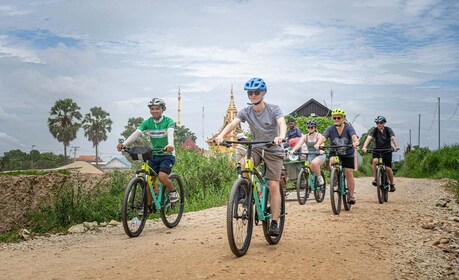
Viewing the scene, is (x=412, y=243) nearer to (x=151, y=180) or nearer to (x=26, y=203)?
(x=151, y=180)

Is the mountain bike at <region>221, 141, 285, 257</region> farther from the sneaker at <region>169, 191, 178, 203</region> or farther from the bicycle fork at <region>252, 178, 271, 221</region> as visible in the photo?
the sneaker at <region>169, 191, 178, 203</region>

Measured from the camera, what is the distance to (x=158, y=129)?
372 inches

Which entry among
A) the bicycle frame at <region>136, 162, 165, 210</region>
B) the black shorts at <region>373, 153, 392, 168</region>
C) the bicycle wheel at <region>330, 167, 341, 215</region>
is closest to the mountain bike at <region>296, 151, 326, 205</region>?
the black shorts at <region>373, 153, 392, 168</region>

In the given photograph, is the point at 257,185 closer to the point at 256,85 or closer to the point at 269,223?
the point at 269,223

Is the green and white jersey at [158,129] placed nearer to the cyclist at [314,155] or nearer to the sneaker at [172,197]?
the sneaker at [172,197]

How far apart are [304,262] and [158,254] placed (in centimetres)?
190

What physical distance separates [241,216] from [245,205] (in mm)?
155

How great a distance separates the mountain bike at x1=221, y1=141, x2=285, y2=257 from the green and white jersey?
2724 mm

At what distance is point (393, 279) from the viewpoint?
636 cm

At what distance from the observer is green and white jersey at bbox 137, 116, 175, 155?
9433 mm

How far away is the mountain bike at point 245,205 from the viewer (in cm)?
644

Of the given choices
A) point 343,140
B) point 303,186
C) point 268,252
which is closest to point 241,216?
point 268,252

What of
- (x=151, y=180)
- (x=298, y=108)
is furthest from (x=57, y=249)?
(x=298, y=108)

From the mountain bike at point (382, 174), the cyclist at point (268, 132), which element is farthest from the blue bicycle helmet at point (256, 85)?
the mountain bike at point (382, 174)
